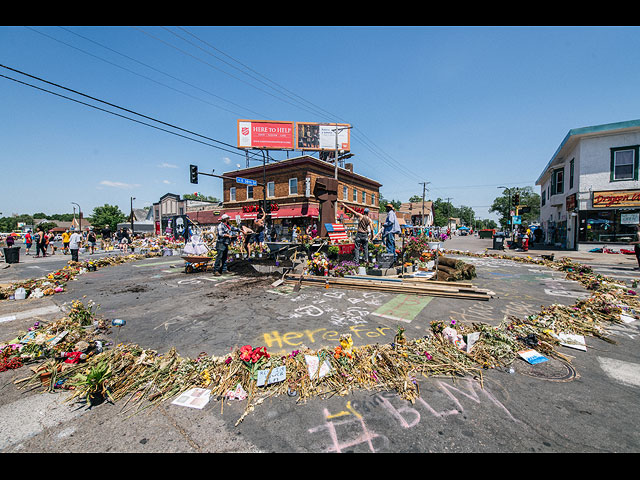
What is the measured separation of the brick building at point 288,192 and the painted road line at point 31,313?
18850 millimetres

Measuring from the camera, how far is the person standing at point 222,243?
9797 mm

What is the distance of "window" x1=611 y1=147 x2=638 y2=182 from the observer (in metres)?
16.0

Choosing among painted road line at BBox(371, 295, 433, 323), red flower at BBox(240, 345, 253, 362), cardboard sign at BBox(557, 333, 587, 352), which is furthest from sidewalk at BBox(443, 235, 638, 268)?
red flower at BBox(240, 345, 253, 362)

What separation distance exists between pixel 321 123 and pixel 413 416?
32.1m

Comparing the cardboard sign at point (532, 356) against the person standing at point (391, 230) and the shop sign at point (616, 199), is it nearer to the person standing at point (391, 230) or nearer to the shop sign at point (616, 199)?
the person standing at point (391, 230)

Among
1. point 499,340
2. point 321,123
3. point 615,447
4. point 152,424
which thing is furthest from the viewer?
point 321,123

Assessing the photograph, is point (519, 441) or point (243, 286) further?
point (243, 286)

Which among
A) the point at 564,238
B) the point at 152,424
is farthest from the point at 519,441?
the point at 564,238

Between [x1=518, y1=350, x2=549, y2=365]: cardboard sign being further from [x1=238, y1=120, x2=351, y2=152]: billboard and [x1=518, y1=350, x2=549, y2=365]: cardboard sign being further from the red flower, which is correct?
[x1=238, y1=120, x2=351, y2=152]: billboard

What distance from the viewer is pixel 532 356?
3562 mm

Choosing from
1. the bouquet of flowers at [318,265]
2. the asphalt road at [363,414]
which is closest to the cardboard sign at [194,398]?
the asphalt road at [363,414]

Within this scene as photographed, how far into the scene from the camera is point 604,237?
1689cm
